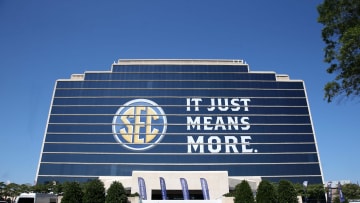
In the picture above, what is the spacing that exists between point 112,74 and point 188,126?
102ft

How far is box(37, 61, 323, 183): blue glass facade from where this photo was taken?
291ft

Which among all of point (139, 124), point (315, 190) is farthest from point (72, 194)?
point (315, 190)

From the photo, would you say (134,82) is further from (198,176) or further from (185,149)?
(198,176)

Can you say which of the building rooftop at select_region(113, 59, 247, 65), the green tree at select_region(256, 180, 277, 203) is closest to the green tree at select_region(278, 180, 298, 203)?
the green tree at select_region(256, 180, 277, 203)

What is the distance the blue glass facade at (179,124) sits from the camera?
291ft

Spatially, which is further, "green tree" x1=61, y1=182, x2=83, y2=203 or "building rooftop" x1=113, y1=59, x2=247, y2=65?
"building rooftop" x1=113, y1=59, x2=247, y2=65

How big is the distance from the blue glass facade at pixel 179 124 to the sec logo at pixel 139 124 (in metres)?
0.31

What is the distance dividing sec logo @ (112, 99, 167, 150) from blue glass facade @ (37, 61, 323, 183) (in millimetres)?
305

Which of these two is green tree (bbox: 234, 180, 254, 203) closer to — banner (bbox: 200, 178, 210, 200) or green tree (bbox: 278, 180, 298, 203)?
green tree (bbox: 278, 180, 298, 203)

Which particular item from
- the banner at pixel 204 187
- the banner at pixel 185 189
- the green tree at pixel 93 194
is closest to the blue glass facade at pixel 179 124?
the banner at pixel 204 187

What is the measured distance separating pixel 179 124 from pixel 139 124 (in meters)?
12.3

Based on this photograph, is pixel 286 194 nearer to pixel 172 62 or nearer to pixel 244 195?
pixel 244 195

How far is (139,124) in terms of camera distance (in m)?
93.5

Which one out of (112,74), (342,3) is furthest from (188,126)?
(342,3)
